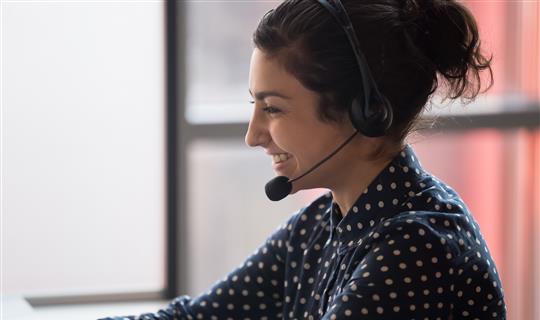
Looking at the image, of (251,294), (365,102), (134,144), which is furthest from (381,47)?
(134,144)

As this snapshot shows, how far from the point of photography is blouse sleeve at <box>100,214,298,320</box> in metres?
1.54

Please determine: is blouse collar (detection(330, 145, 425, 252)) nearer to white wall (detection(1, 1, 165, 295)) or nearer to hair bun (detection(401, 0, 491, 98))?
hair bun (detection(401, 0, 491, 98))

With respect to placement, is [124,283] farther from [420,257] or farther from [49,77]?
[420,257]

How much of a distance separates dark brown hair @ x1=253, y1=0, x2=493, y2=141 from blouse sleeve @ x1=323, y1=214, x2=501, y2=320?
0.20m

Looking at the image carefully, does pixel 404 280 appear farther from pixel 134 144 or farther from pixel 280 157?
pixel 134 144

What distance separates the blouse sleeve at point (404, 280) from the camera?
3.94ft

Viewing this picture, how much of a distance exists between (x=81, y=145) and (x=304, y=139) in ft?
3.52

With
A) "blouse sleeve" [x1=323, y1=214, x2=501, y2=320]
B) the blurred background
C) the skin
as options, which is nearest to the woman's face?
the skin

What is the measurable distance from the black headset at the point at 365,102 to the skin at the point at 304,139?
0.06 metres

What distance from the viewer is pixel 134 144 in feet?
7.60

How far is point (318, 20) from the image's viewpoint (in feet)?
4.22

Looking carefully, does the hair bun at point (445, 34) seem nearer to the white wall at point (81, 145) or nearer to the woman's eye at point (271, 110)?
the woman's eye at point (271, 110)

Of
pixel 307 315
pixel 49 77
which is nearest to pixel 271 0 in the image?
pixel 49 77

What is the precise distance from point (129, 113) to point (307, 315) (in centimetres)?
103
